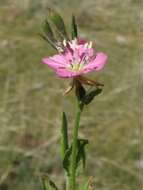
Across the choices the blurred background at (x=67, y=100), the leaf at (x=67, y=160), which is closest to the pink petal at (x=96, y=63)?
the leaf at (x=67, y=160)

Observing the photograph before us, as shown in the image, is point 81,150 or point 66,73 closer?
point 66,73

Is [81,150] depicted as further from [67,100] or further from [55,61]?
[67,100]

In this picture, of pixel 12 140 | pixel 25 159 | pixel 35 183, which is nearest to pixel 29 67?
pixel 12 140

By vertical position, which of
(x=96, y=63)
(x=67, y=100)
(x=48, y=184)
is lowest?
(x=48, y=184)

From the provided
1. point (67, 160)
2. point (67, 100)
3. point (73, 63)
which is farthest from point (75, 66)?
point (67, 100)

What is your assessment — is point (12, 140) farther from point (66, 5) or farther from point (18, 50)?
point (66, 5)

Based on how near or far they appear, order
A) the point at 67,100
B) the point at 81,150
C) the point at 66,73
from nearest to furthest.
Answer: the point at 66,73
the point at 81,150
the point at 67,100

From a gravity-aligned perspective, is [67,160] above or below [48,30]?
below

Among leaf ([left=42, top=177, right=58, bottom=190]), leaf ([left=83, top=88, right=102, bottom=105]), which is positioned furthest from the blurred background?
leaf ([left=83, top=88, right=102, bottom=105])
